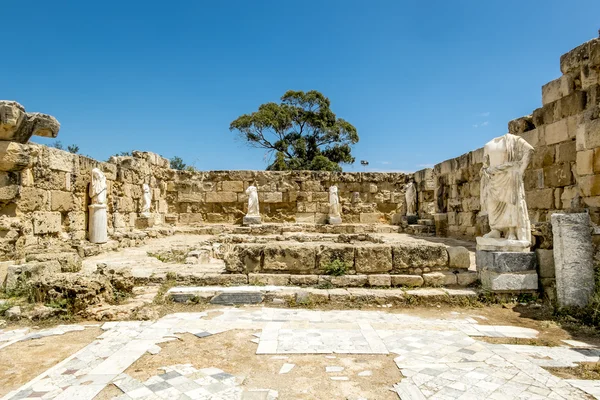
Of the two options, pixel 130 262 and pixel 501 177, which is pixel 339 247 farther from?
pixel 130 262

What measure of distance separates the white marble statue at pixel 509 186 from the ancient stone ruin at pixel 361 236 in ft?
0.05

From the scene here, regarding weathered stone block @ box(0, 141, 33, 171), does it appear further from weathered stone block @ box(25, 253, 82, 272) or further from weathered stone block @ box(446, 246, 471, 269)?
weathered stone block @ box(446, 246, 471, 269)

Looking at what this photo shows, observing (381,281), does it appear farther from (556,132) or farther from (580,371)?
(556,132)

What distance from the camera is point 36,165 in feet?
24.5

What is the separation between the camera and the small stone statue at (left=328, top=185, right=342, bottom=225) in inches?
579

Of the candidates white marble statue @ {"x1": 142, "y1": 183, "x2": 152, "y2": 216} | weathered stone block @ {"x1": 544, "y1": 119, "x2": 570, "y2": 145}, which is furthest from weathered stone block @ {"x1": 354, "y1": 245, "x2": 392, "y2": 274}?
white marble statue @ {"x1": 142, "y1": 183, "x2": 152, "y2": 216}

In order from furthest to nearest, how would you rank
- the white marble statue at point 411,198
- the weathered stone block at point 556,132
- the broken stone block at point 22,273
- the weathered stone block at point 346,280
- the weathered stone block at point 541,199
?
A: the white marble statue at point 411,198, the weathered stone block at point 541,199, the weathered stone block at point 556,132, the weathered stone block at point 346,280, the broken stone block at point 22,273

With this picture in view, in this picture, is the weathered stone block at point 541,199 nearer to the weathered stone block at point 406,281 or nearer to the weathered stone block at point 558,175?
the weathered stone block at point 558,175

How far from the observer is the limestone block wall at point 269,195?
50.5 ft

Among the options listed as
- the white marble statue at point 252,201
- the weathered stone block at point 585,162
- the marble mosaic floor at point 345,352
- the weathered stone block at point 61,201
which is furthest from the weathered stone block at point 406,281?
the white marble statue at point 252,201

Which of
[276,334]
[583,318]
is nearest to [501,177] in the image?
[583,318]

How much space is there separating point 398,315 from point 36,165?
24.6ft

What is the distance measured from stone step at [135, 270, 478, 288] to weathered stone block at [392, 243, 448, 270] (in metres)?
0.15

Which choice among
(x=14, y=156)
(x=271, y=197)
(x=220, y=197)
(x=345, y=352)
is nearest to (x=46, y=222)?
(x=14, y=156)
